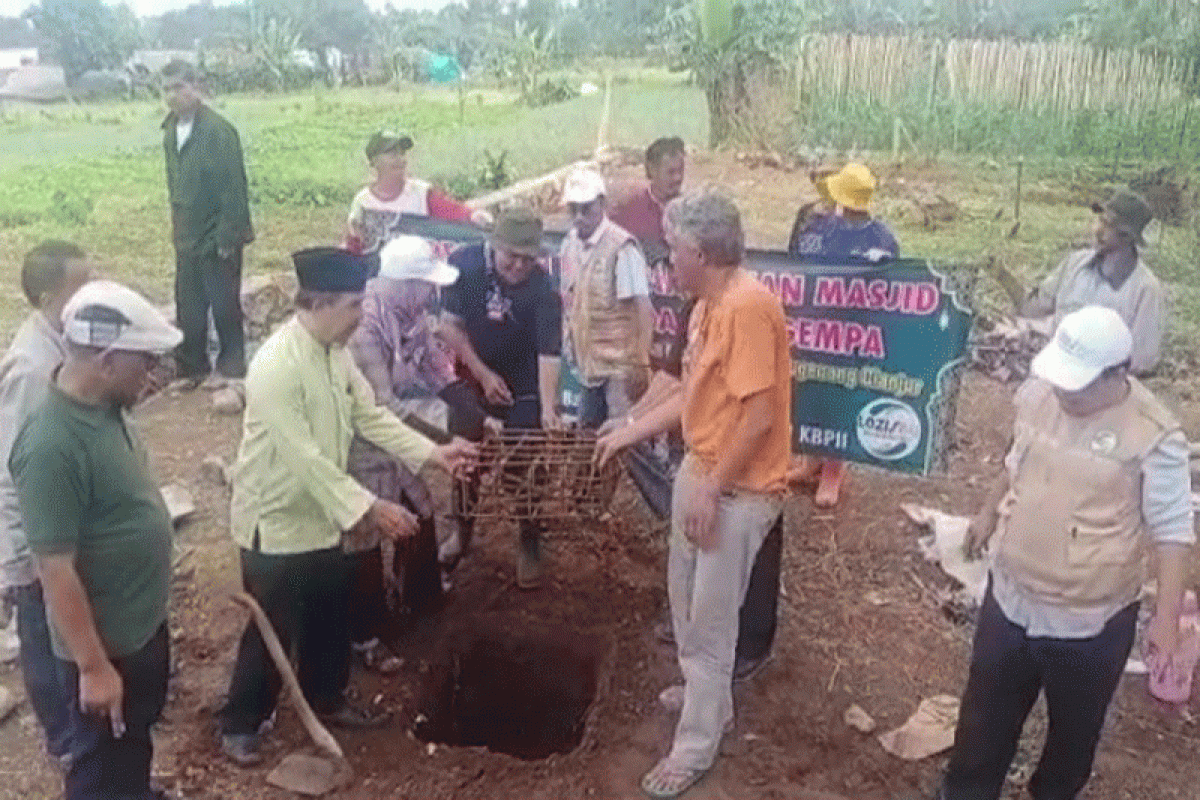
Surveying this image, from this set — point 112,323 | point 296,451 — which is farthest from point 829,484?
point 112,323

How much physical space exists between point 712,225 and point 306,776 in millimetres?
2312

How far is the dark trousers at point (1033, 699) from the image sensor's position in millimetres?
3381

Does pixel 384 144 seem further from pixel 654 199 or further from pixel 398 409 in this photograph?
pixel 398 409

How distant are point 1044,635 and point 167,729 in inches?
121

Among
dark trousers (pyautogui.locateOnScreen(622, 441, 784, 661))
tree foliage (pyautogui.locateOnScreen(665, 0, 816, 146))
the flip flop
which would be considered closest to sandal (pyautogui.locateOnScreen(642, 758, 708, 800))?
dark trousers (pyautogui.locateOnScreen(622, 441, 784, 661))

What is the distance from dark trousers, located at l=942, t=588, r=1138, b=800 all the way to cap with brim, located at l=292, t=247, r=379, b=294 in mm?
2213

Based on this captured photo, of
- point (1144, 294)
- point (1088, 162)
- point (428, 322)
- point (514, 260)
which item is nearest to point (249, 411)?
point (428, 322)

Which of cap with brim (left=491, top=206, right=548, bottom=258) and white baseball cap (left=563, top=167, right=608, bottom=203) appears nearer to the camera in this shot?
cap with brim (left=491, top=206, right=548, bottom=258)

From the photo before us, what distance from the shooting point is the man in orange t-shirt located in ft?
11.7

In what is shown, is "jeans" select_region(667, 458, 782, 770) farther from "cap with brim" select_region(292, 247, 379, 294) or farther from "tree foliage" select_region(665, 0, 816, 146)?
"tree foliage" select_region(665, 0, 816, 146)

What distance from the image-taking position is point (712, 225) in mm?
3588

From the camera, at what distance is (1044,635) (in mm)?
3383

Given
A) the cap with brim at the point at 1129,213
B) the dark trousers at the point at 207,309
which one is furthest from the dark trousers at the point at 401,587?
the dark trousers at the point at 207,309

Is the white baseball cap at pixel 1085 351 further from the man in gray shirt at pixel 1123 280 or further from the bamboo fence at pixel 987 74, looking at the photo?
the bamboo fence at pixel 987 74
